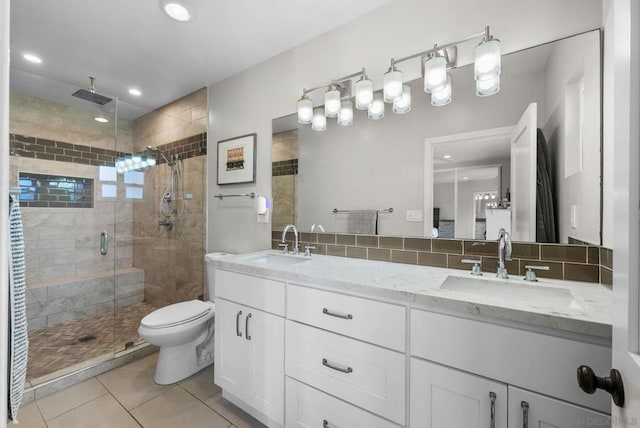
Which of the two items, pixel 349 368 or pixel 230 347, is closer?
pixel 349 368

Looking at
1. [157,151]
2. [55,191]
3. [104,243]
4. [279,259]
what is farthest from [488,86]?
[55,191]

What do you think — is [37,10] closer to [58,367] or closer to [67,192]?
[67,192]

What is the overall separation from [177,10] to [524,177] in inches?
87.3

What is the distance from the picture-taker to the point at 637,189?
0.46 meters

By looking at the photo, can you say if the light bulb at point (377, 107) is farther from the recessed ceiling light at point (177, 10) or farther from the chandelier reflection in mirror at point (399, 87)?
the recessed ceiling light at point (177, 10)

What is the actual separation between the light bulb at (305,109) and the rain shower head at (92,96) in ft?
6.84

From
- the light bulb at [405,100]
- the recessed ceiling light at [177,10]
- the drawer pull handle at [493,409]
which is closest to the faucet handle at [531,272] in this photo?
the drawer pull handle at [493,409]

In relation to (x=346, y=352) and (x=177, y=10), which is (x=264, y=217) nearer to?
(x=346, y=352)

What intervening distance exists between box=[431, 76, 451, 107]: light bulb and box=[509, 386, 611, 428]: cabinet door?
1311 millimetres

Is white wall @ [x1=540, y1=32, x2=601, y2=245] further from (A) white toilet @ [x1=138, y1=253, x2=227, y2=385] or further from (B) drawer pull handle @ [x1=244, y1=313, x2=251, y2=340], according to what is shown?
(A) white toilet @ [x1=138, y1=253, x2=227, y2=385]

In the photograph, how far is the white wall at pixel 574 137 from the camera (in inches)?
44.9

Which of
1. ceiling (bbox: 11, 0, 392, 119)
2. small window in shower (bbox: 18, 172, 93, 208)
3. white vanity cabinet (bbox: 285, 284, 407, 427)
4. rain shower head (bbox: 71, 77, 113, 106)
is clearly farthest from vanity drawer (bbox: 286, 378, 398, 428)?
rain shower head (bbox: 71, 77, 113, 106)

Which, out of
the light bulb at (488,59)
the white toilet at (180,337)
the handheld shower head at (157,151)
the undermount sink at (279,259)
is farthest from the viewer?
the handheld shower head at (157,151)

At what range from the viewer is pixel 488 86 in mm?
1353
